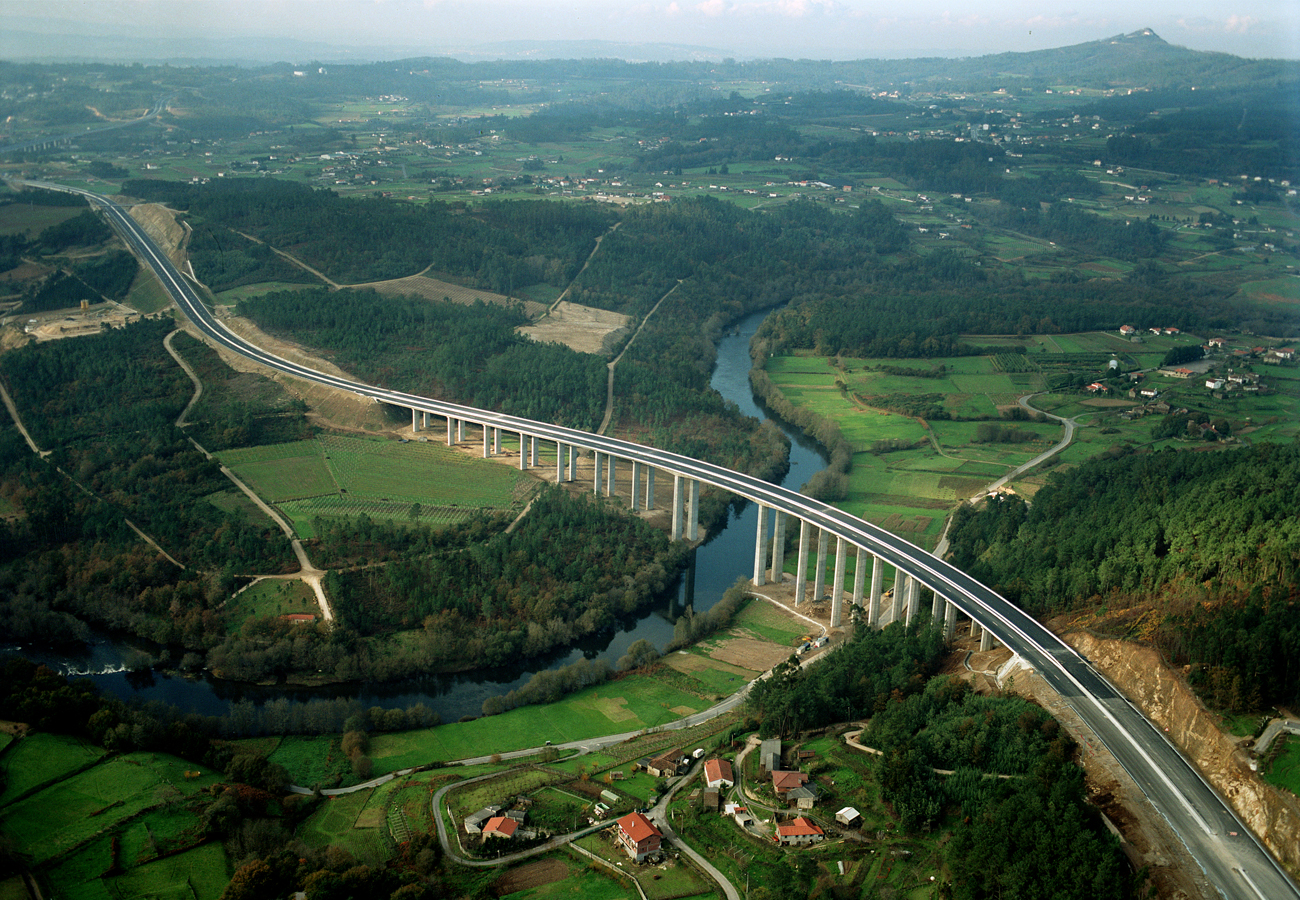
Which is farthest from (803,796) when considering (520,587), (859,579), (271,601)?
(271,601)

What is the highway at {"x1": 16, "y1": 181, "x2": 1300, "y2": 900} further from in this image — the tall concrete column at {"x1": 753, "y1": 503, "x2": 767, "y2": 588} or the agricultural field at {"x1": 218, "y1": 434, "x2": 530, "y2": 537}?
the agricultural field at {"x1": 218, "y1": 434, "x2": 530, "y2": 537}

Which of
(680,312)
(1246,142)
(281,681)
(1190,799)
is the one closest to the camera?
(1190,799)

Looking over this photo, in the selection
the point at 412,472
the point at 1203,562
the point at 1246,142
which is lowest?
the point at 412,472

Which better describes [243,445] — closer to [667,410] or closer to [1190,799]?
[667,410]

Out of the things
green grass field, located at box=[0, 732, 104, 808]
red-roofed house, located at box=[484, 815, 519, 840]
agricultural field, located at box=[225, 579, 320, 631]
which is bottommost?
agricultural field, located at box=[225, 579, 320, 631]

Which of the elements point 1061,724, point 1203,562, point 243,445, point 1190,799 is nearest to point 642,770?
point 1061,724

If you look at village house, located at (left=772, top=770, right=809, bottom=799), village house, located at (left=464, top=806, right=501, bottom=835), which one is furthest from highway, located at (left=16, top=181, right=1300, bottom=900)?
village house, located at (left=464, top=806, right=501, bottom=835)
